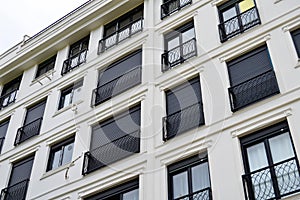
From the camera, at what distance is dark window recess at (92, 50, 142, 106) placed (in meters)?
14.0

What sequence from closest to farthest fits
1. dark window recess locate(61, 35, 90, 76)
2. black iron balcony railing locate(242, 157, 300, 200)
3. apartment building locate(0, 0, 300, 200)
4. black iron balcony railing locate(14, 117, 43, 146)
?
black iron balcony railing locate(242, 157, 300, 200) < apartment building locate(0, 0, 300, 200) < black iron balcony railing locate(14, 117, 43, 146) < dark window recess locate(61, 35, 90, 76)

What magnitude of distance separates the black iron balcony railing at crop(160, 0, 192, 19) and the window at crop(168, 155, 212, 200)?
663 cm

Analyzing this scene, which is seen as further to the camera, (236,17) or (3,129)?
(3,129)

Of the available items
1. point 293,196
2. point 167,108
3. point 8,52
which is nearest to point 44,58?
point 8,52

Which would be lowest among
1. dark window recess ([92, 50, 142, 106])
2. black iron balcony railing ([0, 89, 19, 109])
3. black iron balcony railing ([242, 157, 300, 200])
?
black iron balcony railing ([242, 157, 300, 200])

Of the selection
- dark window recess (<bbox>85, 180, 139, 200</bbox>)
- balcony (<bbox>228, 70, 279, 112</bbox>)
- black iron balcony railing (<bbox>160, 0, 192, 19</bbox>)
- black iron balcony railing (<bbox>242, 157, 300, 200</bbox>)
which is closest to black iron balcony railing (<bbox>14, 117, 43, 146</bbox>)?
dark window recess (<bbox>85, 180, 139, 200</bbox>)

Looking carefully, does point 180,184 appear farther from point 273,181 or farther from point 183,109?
point 273,181

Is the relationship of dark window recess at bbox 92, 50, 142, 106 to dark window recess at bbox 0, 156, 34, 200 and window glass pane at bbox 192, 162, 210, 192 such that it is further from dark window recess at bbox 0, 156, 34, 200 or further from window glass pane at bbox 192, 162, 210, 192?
window glass pane at bbox 192, 162, 210, 192

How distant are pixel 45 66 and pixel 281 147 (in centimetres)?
1226

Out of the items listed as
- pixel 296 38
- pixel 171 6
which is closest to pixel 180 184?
pixel 296 38

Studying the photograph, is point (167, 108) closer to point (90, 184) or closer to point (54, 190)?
point (90, 184)

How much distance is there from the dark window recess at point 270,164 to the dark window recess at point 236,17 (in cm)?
382

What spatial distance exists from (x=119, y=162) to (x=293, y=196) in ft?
17.0

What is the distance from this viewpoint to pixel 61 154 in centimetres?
1405
